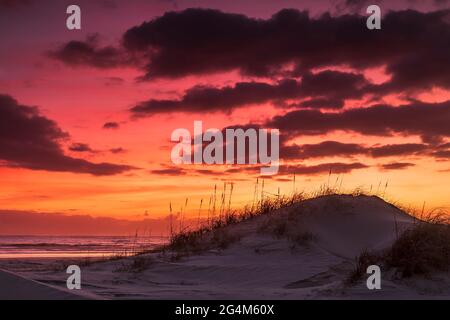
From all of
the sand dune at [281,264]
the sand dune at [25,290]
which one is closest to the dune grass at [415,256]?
the sand dune at [281,264]

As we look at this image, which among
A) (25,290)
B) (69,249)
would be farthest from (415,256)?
(69,249)

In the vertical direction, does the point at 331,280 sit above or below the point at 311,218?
below

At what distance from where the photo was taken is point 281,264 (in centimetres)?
1051

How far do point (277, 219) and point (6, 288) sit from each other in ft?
23.2

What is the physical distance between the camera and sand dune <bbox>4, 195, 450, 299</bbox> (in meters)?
7.93

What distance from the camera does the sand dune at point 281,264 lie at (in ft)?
26.0

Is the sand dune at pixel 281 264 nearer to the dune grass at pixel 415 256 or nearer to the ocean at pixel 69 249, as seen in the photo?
the dune grass at pixel 415 256

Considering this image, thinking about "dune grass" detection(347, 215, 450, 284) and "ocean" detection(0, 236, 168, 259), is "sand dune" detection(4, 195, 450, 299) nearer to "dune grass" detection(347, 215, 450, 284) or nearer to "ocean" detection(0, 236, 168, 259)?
"dune grass" detection(347, 215, 450, 284)

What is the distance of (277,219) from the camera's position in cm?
1280

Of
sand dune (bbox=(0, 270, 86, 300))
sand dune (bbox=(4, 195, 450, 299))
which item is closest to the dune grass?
sand dune (bbox=(4, 195, 450, 299))
